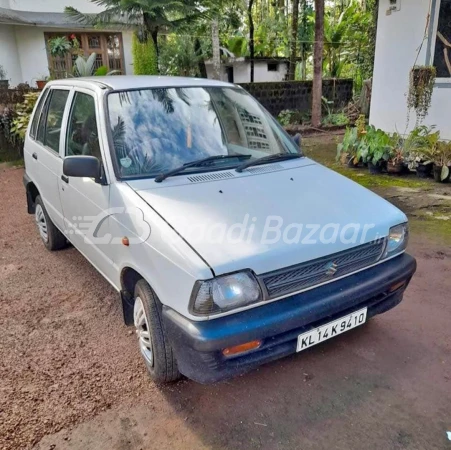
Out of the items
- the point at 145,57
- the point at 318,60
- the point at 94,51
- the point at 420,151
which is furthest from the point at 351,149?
the point at 94,51

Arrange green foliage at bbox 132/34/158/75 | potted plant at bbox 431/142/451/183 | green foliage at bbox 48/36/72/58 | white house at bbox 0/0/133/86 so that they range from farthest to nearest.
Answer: white house at bbox 0/0/133/86 < green foliage at bbox 48/36/72/58 < green foliage at bbox 132/34/158/75 < potted plant at bbox 431/142/451/183

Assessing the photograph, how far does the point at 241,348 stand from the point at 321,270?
627 millimetres

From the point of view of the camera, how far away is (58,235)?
4.61m

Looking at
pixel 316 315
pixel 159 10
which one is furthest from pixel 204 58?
pixel 316 315

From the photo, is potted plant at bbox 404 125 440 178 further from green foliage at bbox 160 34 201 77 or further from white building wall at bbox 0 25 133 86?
white building wall at bbox 0 25 133 86

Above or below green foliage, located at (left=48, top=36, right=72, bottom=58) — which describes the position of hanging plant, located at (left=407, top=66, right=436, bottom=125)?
below

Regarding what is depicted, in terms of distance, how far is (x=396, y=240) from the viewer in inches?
108

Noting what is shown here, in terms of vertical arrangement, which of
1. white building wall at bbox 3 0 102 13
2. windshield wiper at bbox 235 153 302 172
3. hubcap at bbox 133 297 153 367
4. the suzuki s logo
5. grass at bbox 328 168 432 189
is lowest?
grass at bbox 328 168 432 189

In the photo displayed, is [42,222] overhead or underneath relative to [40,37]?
underneath

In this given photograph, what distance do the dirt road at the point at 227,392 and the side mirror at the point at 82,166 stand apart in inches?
49.5

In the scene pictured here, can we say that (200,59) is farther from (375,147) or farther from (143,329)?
(143,329)

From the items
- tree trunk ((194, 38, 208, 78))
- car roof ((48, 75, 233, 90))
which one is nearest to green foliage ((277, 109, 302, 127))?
tree trunk ((194, 38, 208, 78))

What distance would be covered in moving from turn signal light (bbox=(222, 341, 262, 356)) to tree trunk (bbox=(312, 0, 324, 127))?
11.4 m

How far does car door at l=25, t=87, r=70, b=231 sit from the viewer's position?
3773 millimetres
